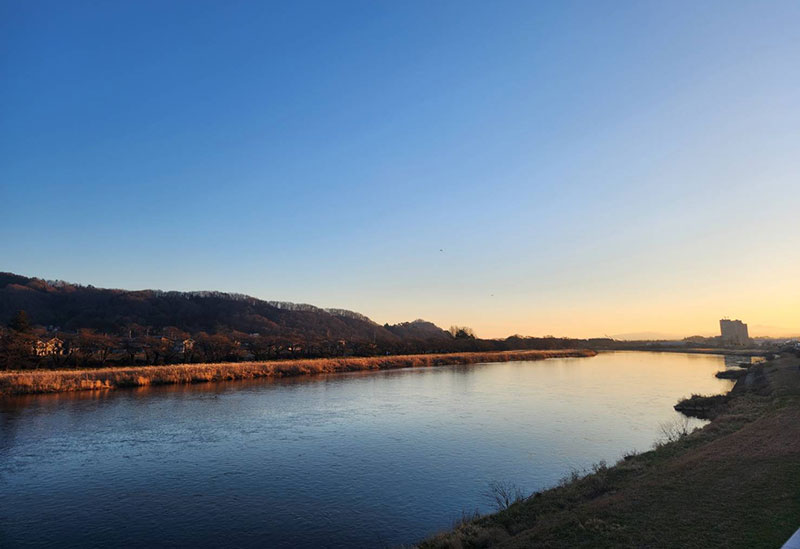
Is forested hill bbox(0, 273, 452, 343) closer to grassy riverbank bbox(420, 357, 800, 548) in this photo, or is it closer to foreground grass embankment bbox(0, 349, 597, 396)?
foreground grass embankment bbox(0, 349, 597, 396)

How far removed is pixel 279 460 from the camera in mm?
18422

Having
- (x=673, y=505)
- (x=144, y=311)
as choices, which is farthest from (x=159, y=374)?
(x=144, y=311)

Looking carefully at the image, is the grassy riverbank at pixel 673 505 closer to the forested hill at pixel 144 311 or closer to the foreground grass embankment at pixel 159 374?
the foreground grass embankment at pixel 159 374

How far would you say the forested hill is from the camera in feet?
332

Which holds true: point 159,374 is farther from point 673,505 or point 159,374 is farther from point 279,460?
point 673,505

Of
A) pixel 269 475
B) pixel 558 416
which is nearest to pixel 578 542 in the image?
pixel 269 475

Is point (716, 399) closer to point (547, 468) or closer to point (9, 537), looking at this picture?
point (547, 468)

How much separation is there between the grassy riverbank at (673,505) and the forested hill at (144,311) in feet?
265

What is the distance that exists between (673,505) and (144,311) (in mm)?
127344

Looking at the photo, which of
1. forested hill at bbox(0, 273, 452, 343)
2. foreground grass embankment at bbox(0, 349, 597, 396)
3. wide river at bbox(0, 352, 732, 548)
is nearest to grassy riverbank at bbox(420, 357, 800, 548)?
wide river at bbox(0, 352, 732, 548)

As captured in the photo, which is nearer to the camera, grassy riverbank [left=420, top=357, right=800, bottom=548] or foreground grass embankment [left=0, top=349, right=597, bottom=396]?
grassy riverbank [left=420, top=357, right=800, bottom=548]

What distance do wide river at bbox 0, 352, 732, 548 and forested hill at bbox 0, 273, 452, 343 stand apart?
61943mm

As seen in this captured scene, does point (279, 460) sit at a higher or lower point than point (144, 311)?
lower

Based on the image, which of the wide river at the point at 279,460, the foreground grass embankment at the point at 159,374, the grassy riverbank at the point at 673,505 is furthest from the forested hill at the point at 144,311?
the grassy riverbank at the point at 673,505
